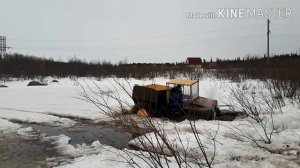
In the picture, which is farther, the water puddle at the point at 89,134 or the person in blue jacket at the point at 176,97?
the person in blue jacket at the point at 176,97

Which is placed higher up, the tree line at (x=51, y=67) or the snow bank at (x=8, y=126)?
the tree line at (x=51, y=67)

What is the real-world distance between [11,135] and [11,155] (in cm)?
227

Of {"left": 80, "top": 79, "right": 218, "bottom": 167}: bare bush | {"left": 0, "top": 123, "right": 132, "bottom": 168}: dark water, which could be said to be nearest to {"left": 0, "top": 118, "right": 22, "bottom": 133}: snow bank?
{"left": 0, "top": 123, "right": 132, "bottom": 168}: dark water

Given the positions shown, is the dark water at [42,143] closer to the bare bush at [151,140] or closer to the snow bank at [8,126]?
the snow bank at [8,126]

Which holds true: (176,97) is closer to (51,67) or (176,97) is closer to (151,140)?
(151,140)

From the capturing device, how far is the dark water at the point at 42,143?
7.12 metres

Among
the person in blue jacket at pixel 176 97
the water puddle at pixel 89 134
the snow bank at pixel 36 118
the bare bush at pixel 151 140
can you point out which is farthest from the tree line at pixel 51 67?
the bare bush at pixel 151 140

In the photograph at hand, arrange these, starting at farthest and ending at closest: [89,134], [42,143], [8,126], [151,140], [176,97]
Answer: [176,97] → [8,126] → [89,134] → [42,143] → [151,140]

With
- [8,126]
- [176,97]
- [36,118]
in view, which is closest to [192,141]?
[176,97]

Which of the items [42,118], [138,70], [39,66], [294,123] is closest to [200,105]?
[294,123]

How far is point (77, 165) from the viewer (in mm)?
6594

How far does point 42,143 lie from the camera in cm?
878

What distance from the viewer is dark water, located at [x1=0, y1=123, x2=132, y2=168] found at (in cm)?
712

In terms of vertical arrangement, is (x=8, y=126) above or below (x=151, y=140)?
below
